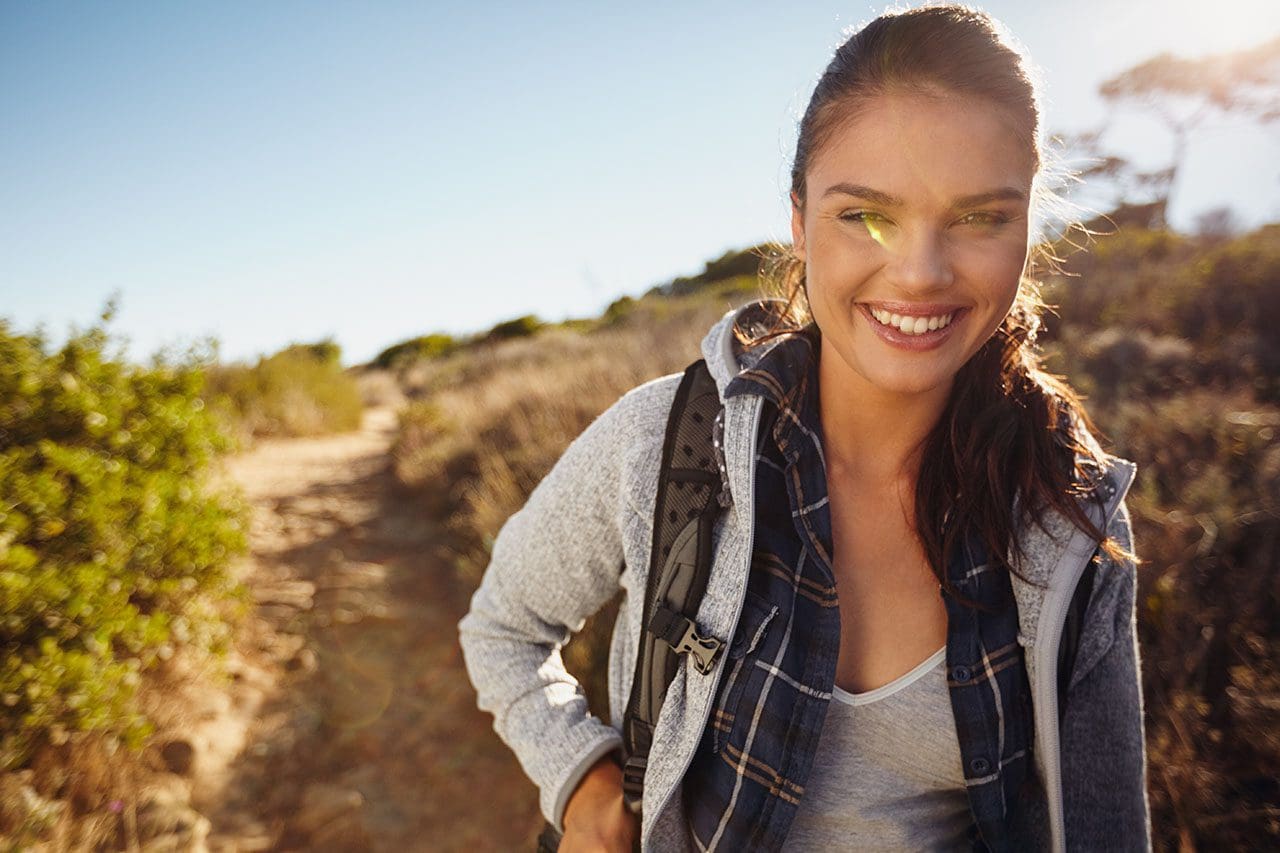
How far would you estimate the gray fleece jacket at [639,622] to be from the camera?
4.20 ft

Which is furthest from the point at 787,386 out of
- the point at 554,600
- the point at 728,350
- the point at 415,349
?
the point at 415,349

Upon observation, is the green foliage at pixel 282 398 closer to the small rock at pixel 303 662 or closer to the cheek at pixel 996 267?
the small rock at pixel 303 662

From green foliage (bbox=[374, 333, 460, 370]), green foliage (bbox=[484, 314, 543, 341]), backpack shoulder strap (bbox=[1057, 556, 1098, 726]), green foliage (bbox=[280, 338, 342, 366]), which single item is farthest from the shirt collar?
green foliage (bbox=[374, 333, 460, 370])

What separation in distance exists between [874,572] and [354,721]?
2.93 meters

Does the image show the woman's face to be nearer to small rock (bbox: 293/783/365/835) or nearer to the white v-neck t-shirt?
the white v-neck t-shirt

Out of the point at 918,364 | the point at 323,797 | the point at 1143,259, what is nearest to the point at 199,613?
the point at 323,797

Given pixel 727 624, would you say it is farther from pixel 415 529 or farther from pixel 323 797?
pixel 415 529

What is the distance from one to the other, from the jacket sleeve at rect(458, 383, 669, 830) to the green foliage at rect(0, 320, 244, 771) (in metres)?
1.97

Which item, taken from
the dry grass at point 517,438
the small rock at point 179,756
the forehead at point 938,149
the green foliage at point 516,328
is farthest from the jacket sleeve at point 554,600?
the green foliage at point 516,328

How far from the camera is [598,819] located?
4.21 ft

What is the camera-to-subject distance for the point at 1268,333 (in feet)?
17.8

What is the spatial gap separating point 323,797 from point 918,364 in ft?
10.1

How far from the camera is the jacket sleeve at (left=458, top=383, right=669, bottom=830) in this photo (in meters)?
1.35

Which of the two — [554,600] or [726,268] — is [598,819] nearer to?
[554,600]
